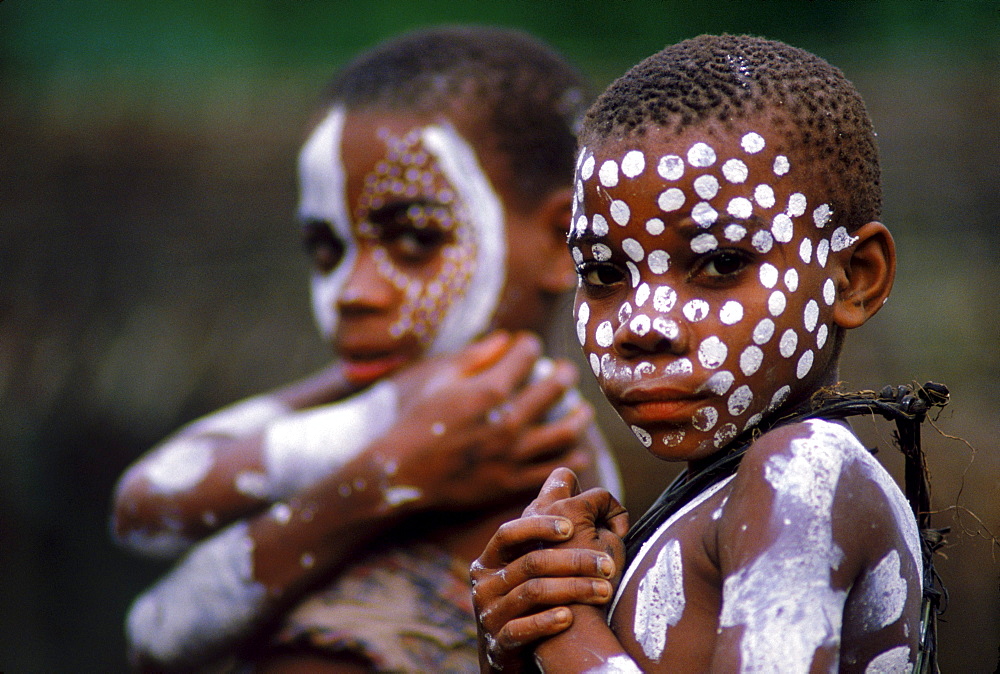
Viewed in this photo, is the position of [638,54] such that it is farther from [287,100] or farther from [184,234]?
[184,234]

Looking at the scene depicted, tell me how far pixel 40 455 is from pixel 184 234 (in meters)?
1.11

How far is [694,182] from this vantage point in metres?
1.33

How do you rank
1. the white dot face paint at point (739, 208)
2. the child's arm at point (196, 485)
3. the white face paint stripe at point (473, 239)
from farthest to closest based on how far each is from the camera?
1. the child's arm at point (196, 485)
2. the white face paint stripe at point (473, 239)
3. the white dot face paint at point (739, 208)

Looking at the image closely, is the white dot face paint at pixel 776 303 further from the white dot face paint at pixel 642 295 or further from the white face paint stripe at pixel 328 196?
the white face paint stripe at pixel 328 196

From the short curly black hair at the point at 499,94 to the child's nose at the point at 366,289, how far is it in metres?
0.36

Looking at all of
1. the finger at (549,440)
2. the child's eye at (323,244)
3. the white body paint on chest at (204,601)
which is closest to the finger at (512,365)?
the finger at (549,440)

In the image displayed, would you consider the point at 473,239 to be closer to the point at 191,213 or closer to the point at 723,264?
the point at 723,264

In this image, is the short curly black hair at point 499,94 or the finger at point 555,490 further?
the short curly black hair at point 499,94

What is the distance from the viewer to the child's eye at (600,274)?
4.63 ft

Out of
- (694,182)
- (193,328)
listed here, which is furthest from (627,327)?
(193,328)

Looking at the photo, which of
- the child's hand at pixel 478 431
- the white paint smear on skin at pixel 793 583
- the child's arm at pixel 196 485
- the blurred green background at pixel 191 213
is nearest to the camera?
the white paint smear on skin at pixel 793 583

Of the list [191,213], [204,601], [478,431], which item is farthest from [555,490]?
[191,213]

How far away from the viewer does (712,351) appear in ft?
4.31

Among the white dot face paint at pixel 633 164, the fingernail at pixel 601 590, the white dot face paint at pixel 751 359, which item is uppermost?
the white dot face paint at pixel 633 164
